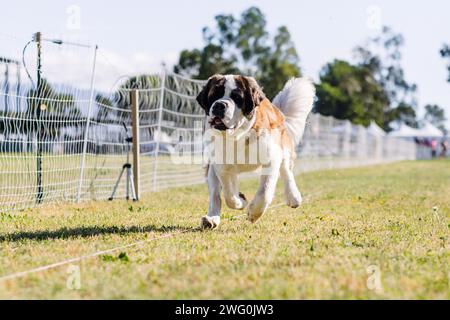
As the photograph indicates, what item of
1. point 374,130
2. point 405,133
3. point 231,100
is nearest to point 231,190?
point 231,100

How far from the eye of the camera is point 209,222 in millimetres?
6207

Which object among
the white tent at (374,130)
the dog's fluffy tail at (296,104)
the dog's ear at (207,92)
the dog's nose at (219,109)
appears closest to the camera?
the dog's nose at (219,109)

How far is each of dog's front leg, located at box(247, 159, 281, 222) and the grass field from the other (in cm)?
20

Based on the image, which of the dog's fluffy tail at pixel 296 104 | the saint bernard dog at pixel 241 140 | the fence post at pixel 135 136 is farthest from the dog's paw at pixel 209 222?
the fence post at pixel 135 136

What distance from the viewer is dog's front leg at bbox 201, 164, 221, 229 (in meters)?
6.23

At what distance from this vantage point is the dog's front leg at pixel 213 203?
623 cm

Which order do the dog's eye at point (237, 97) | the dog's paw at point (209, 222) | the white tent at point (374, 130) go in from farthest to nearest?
1. the white tent at point (374, 130)
2. the dog's paw at point (209, 222)
3. the dog's eye at point (237, 97)

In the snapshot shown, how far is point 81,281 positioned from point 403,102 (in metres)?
83.6

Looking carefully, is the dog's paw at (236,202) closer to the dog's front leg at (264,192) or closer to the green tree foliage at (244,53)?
the dog's front leg at (264,192)

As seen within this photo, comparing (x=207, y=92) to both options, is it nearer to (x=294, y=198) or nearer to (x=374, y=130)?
(x=294, y=198)

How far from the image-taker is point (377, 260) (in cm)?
447

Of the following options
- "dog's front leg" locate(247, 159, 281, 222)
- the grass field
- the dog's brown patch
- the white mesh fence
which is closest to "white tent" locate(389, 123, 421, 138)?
the white mesh fence
